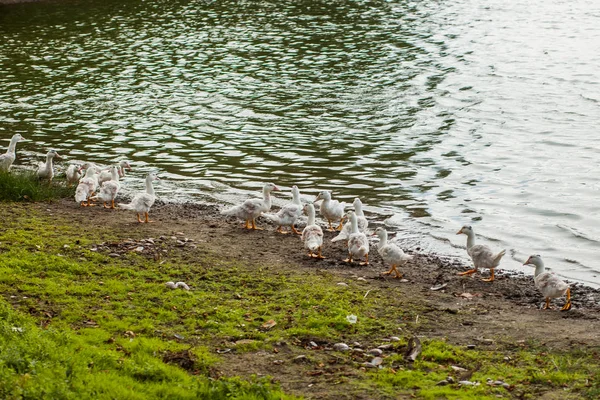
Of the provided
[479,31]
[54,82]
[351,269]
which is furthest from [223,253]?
[479,31]

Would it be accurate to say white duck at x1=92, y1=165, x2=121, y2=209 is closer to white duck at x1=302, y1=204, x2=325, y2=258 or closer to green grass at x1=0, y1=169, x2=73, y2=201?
green grass at x1=0, y1=169, x2=73, y2=201

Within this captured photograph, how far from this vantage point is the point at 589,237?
60.2 ft

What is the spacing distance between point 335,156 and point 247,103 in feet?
28.1

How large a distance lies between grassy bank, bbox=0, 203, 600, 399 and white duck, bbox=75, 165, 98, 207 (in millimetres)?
4156

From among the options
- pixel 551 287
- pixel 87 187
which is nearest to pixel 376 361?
pixel 551 287

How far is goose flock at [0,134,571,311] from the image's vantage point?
1528 centimetres

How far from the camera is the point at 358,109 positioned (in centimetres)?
3095

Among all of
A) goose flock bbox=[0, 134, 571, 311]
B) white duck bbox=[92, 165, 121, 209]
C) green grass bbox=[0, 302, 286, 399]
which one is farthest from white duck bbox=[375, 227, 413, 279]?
white duck bbox=[92, 165, 121, 209]

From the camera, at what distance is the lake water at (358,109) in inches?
825

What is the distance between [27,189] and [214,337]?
1035 cm

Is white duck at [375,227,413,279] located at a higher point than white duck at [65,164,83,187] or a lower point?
higher

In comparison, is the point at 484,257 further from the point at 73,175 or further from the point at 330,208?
the point at 73,175

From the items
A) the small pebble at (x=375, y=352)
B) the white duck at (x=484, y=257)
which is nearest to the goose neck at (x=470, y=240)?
the white duck at (x=484, y=257)

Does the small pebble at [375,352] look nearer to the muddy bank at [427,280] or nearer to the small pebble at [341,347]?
the small pebble at [341,347]
